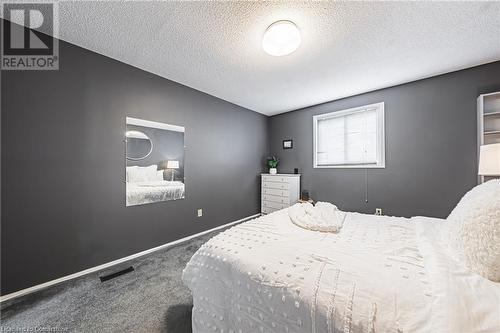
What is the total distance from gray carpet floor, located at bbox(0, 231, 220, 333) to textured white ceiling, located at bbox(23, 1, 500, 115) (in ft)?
8.17

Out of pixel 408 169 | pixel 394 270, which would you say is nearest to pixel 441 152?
pixel 408 169

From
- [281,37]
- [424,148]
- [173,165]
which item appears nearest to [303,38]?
[281,37]

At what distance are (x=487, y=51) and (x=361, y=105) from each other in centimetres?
140

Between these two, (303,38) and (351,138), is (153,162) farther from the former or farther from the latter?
(351,138)

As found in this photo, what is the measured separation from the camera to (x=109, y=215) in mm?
2217

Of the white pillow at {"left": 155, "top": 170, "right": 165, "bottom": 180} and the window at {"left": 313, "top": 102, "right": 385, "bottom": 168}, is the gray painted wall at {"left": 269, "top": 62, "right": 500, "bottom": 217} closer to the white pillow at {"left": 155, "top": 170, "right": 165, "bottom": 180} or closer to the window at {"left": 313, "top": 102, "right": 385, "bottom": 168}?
the window at {"left": 313, "top": 102, "right": 385, "bottom": 168}

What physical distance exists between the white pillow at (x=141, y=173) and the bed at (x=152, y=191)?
1.7 inches

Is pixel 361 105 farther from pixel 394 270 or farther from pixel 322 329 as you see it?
pixel 322 329

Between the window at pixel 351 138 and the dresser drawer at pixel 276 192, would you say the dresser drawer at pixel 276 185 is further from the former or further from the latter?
the window at pixel 351 138

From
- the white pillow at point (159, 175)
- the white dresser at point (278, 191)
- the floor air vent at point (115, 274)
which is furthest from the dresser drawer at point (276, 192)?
the floor air vent at point (115, 274)

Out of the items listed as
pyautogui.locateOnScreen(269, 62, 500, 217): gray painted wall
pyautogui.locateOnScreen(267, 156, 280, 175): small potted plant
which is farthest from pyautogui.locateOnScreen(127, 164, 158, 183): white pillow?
pyautogui.locateOnScreen(269, 62, 500, 217): gray painted wall

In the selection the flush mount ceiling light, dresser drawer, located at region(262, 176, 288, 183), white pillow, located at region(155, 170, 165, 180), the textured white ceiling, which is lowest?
dresser drawer, located at region(262, 176, 288, 183)

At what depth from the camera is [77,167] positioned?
2.01 m

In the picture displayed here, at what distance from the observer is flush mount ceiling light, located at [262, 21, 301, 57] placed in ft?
5.40
